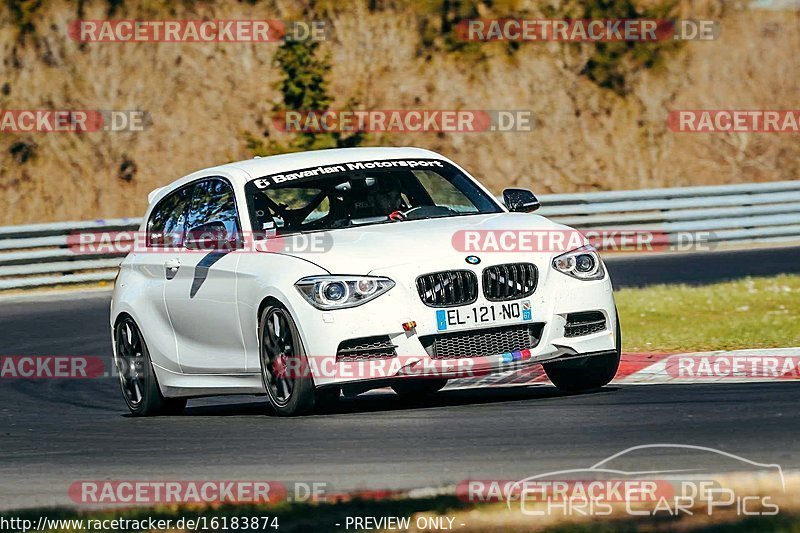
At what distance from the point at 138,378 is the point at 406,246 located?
9.29 feet

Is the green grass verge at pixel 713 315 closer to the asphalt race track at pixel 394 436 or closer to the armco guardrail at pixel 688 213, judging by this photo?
the asphalt race track at pixel 394 436

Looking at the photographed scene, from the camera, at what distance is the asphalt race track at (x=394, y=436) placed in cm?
734

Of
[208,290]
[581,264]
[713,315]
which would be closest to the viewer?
[581,264]

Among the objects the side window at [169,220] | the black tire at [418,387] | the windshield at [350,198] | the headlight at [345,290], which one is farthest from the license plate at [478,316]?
the side window at [169,220]

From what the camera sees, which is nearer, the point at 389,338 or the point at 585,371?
the point at 389,338

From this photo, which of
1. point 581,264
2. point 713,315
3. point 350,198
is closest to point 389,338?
point 581,264

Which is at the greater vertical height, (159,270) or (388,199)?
(388,199)

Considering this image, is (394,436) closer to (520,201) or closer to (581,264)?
(581,264)

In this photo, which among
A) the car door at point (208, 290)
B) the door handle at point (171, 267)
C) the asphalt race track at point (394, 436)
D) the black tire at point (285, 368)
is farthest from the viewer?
the door handle at point (171, 267)

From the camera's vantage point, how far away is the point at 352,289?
9016mm

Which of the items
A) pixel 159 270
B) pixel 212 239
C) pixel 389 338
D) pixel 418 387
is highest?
pixel 212 239

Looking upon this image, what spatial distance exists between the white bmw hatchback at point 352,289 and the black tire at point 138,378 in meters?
0.02

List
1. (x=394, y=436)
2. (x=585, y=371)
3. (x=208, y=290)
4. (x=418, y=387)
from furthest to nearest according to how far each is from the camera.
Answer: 1. (x=418, y=387)
2. (x=208, y=290)
3. (x=585, y=371)
4. (x=394, y=436)

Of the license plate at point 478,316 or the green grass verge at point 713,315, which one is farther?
the green grass verge at point 713,315
